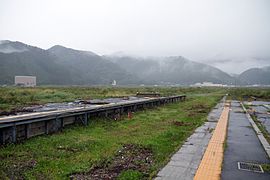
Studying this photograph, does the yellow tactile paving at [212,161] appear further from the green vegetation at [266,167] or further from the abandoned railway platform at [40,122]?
the abandoned railway platform at [40,122]

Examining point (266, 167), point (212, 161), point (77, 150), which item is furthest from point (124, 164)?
point (266, 167)

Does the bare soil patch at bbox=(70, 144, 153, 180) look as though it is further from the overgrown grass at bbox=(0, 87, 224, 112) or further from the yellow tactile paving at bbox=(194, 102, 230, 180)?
the overgrown grass at bbox=(0, 87, 224, 112)

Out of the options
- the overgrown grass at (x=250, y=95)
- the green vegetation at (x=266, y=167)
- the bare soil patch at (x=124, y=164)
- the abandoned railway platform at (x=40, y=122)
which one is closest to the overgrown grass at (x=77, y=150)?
the bare soil patch at (x=124, y=164)

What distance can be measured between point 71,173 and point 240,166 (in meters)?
4.55

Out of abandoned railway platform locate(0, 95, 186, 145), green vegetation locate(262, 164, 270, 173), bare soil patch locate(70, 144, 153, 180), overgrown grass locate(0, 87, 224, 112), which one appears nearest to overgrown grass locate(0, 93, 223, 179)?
bare soil patch locate(70, 144, 153, 180)

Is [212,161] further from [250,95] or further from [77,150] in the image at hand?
[250,95]

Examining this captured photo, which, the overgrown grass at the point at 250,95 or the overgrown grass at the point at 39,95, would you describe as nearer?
the overgrown grass at the point at 39,95

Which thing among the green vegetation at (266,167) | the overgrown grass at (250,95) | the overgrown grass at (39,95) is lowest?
the overgrown grass at (250,95)

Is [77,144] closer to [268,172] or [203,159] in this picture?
[203,159]

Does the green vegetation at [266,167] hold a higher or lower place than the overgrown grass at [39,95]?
lower

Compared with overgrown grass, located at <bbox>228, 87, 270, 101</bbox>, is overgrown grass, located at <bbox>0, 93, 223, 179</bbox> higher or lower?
higher

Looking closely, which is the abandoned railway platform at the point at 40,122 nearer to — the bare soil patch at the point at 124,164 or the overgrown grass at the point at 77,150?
the overgrown grass at the point at 77,150

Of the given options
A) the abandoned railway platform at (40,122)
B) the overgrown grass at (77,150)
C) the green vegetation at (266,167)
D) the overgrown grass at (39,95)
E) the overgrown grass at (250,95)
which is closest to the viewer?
the overgrown grass at (77,150)

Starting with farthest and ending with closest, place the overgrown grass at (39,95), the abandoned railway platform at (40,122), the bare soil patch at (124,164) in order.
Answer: the overgrown grass at (39,95) < the abandoned railway platform at (40,122) < the bare soil patch at (124,164)
